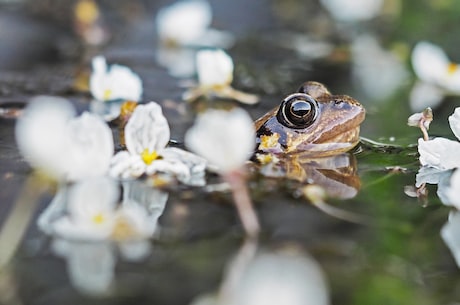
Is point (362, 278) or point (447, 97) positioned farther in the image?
point (447, 97)

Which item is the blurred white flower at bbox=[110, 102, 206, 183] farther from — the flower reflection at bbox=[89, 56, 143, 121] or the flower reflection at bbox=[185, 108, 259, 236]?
the flower reflection at bbox=[89, 56, 143, 121]

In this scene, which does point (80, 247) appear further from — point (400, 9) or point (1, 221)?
point (400, 9)

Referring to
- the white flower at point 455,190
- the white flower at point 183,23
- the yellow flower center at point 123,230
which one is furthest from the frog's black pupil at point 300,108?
the white flower at point 183,23

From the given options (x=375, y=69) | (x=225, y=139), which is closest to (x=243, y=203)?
(x=225, y=139)

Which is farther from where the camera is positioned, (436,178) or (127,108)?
(127,108)

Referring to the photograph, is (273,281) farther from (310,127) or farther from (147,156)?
(310,127)

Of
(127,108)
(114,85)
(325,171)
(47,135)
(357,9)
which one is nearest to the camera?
(47,135)

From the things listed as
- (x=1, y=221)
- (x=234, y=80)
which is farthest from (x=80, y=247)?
(x=234, y=80)
